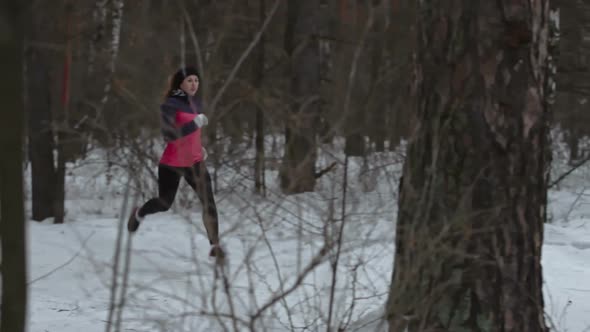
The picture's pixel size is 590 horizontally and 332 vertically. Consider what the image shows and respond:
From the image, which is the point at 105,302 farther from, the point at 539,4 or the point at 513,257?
the point at 539,4

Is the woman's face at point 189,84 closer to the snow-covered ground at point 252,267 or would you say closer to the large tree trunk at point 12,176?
the snow-covered ground at point 252,267

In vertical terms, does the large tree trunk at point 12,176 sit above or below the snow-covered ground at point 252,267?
above

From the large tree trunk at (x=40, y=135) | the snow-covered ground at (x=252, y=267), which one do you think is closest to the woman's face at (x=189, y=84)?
the snow-covered ground at (x=252, y=267)

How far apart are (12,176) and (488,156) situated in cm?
219

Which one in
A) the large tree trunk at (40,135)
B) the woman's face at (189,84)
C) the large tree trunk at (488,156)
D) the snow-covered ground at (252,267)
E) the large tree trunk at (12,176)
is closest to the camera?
the large tree trunk at (12,176)

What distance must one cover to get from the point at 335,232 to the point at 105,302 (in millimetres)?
2726

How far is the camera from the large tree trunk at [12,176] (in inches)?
47.9

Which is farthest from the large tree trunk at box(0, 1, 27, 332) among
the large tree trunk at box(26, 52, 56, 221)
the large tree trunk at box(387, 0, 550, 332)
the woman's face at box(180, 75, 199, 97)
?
the large tree trunk at box(26, 52, 56, 221)

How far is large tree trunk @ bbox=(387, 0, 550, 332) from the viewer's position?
3090mm

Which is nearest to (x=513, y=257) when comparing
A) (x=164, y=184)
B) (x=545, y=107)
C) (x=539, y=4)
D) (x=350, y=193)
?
(x=545, y=107)

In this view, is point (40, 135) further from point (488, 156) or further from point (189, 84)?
point (488, 156)

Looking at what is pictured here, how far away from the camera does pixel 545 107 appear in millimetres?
3182

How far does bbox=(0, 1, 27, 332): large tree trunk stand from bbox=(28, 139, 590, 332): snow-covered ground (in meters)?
0.42

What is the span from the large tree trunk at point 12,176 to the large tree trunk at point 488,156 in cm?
191
